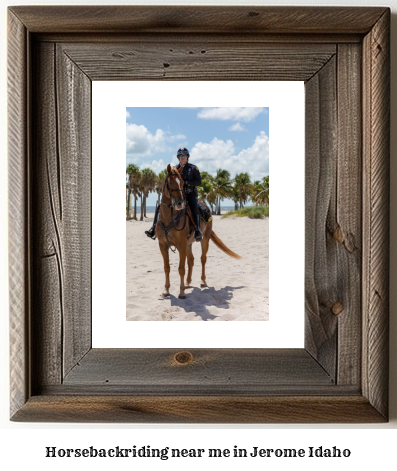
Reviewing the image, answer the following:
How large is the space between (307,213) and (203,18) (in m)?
0.39

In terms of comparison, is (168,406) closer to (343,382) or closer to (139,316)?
(139,316)

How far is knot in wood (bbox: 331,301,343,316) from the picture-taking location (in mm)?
717

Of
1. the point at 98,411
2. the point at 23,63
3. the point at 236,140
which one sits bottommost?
the point at 98,411

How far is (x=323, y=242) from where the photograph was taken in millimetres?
718

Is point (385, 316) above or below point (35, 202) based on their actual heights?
below

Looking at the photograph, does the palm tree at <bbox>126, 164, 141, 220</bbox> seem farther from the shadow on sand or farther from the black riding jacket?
the shadow on sand

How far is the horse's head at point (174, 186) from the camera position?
70 centimetres

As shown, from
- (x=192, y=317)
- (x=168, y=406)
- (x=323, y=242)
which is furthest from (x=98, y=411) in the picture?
(x=323, y=242)

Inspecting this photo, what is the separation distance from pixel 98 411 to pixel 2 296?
0.90 ft

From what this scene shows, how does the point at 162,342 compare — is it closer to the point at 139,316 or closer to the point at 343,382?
the point at 139,316

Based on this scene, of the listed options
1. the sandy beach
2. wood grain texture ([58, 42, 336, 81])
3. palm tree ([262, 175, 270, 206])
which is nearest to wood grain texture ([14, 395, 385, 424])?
the sandy beach

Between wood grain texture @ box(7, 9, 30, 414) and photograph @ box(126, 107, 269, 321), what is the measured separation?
0.18 metres

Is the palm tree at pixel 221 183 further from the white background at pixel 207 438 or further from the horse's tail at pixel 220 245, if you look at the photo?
the white background at pixel 207 438

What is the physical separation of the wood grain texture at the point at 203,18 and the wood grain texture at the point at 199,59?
2 centimetres
